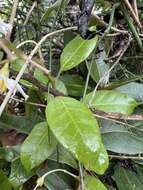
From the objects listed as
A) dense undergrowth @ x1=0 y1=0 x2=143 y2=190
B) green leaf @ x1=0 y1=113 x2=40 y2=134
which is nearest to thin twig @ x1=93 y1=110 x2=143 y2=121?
dense undergrowth @ x1=0 y1=0 x2=143 y2=190

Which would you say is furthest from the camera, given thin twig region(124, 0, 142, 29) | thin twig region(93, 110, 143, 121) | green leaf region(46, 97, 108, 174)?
thin twig region(124, 0, 142, 29)

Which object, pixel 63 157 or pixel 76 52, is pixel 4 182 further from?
pixel 76 52

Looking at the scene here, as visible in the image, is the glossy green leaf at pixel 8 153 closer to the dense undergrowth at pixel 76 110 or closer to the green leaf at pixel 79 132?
the dense undergrowth at pixel 76 110

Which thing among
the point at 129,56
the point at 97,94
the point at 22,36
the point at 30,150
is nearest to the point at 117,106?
the point at 97,94

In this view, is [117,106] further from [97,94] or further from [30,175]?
[30,175]

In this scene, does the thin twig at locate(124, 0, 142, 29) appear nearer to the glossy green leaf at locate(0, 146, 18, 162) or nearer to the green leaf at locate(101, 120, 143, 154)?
the green leaf at locate(101, 120, 143, 154)

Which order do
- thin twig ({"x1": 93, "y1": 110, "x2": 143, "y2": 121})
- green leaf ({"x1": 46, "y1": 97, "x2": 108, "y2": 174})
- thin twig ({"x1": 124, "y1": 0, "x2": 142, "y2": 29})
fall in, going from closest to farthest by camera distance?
green leaf ({"x1": 46, "y1": 97, "x2": 108, "y2": 174}) < thin twig ({"x1": 93, "y1": 110, "x2": 143, "y2": 121}) < thin twig ({"x1": 124, "y1": 0, "x2": 142, "y2": 29})
